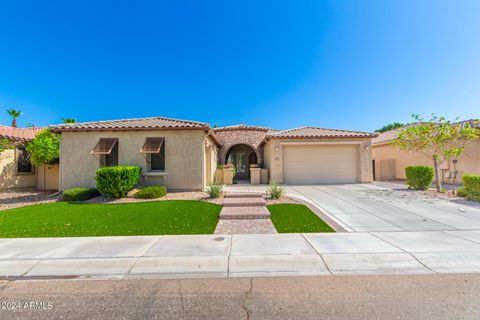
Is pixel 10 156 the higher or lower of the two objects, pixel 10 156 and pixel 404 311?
the higher

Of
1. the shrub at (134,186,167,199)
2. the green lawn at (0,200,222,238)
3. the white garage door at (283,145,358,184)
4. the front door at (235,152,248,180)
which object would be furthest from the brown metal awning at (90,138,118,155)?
the front door at (235,152,248,180)

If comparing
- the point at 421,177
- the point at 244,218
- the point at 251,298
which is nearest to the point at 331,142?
the point at 421,177

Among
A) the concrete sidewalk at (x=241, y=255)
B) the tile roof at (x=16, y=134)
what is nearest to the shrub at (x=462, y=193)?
the concrete sidewalk at (x=241, y=255)

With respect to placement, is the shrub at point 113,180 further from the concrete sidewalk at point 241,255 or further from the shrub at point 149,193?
the concrete sidewalk at point 241,255

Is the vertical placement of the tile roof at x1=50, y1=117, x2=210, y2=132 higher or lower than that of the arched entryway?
higher

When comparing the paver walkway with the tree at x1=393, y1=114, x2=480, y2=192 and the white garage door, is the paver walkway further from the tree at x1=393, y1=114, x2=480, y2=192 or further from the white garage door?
the tree at x1=393, y1=114, x2=480, y2=192

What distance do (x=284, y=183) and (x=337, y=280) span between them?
12079 millimetres

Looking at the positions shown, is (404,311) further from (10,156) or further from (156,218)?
(10,156)

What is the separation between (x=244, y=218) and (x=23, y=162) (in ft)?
57.8

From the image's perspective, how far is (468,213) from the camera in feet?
24.5

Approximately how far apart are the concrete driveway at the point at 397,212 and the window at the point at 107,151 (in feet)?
36.4

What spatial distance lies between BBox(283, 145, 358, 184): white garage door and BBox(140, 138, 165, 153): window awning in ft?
28.3

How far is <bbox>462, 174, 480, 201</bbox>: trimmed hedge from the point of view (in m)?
9.29

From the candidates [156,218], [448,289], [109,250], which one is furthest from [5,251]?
[448,289]
